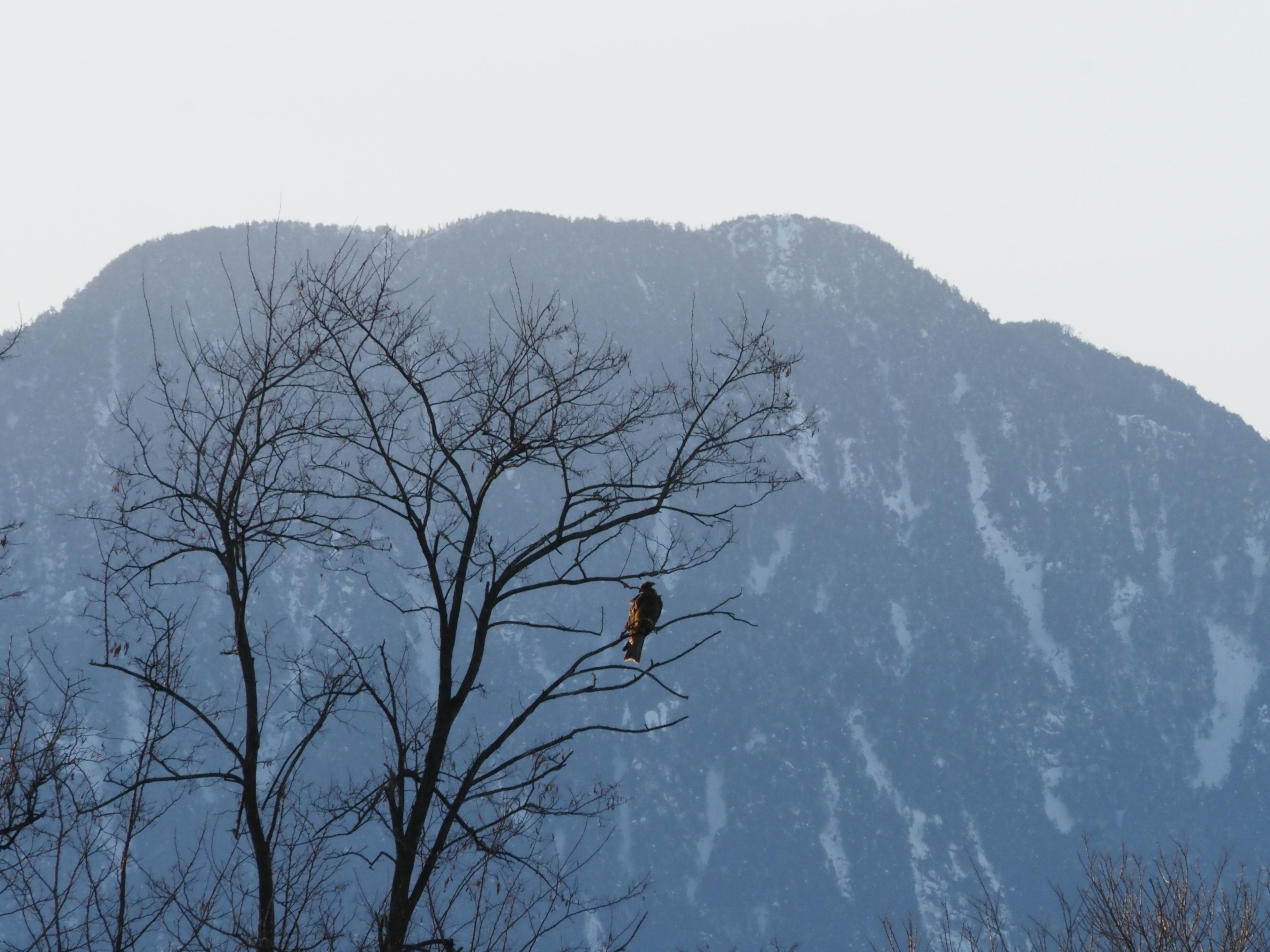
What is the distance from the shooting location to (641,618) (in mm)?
6984

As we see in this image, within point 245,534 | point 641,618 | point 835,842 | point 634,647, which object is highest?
point 245,534

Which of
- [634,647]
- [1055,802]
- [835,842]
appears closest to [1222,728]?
[1055,802]

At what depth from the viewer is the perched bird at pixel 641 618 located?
22.0 feet

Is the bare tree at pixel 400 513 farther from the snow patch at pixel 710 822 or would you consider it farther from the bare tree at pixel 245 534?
the snow patch at pixel 710 822

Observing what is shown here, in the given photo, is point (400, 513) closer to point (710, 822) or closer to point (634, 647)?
point (634, 647)

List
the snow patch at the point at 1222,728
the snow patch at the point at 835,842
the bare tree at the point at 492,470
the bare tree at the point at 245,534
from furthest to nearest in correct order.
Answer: the snow patch at the point at 1222,728 → the snow patch at the point at 835,842 → the bare tree at the point at 245,534 → the bare tree at the point at 492,470

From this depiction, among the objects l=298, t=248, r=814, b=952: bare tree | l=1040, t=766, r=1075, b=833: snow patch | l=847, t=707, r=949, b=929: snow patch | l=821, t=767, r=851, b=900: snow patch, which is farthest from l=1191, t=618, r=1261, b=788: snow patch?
l=298, t=248, r=814, b=952: bare tree

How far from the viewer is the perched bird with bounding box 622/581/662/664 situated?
263 inches

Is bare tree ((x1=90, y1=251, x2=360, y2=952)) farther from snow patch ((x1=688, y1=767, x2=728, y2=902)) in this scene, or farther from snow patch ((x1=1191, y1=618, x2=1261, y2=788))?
snow patch ((x1=1191, y1=618, x2=1261, y2=788))

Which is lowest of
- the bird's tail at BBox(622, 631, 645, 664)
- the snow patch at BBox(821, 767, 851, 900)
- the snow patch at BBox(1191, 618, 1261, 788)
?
the snow patch at BBox(821, 767, 851, 900)

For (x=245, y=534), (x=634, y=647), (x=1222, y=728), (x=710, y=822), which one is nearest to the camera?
(x=634, y=647)

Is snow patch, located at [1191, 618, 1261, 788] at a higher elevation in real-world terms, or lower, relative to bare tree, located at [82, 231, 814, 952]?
lower

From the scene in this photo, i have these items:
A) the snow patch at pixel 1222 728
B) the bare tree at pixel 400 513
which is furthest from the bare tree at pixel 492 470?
the snow patch at pixel 1222 728

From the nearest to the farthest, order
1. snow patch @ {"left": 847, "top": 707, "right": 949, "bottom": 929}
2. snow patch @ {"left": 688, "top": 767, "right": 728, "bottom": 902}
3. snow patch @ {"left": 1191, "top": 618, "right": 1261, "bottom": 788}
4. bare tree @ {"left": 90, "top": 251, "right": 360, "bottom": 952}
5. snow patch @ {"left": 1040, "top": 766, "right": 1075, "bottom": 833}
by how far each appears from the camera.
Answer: bare tree @ {"left": 90, "top": 251, "right": 360, "bottom": 952}, snow patch @ {"left": 688, "top": 767, "right": 728, "bottom": 902}, snow patch @ {"left": 847, "top": 707, "right": 949, "bottom": 929}, snow patch @ {"left": 1040, "top": 766, "right": 1075, "bottom": 833}, snow patch @ {"left": 1191, "top": 618, "right": 1261, "bottom": 788}
